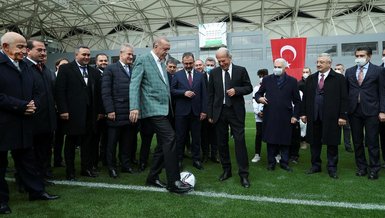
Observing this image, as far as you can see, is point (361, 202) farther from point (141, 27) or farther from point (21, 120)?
point (141, 27)

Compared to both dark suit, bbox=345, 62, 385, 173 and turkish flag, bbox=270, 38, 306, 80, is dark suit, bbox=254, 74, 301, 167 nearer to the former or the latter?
dark suit, bbox=345, 62, 385, 173

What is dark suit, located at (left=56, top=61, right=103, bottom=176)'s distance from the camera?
169 inches

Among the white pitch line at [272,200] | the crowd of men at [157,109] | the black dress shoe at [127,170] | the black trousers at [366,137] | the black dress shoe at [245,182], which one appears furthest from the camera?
the black dress shoe at [127,170]

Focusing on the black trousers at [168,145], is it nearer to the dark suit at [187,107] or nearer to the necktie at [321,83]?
the dark suit at [187,107]

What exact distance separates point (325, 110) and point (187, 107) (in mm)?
1975

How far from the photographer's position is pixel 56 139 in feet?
17.3

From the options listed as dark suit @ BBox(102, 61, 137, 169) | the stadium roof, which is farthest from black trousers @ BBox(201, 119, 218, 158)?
the stadium roof

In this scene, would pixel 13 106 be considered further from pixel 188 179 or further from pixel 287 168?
pixel 287 168

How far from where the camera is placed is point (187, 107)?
5.12 m

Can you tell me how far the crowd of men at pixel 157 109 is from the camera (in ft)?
10.9

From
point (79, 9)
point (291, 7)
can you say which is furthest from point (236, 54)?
point (79, 9)

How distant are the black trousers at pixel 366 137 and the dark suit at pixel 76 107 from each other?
3542 mm

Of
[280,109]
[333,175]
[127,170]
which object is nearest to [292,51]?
[280,109]

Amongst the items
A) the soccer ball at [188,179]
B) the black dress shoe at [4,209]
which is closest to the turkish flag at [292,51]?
the soccer ball at [188,179]
